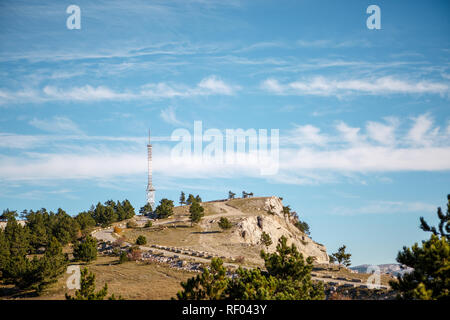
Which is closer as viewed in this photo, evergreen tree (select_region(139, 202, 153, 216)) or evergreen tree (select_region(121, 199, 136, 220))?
evergreen tree (select_region(121, 199, 136, 220))

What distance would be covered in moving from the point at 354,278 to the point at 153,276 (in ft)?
86.4

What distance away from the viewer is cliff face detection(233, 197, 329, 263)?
8562 cm

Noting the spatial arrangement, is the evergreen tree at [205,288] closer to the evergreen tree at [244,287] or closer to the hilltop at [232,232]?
the evergreen tree at [244,287]

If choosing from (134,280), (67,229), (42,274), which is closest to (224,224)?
(67,229)

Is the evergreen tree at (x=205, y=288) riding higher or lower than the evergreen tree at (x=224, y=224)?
lower

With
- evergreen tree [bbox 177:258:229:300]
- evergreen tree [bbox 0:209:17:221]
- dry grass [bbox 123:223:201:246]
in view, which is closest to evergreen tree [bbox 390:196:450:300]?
evergreen tree [bbox 177:258:229:300]

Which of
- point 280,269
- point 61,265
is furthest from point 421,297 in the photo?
point 61,265

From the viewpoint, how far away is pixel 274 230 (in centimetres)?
9788

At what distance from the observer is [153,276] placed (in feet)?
159

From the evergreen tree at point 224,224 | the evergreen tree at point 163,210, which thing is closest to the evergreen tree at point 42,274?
the evergreen tree at point 224,224

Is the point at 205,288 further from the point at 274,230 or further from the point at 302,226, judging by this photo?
the point at 302,226

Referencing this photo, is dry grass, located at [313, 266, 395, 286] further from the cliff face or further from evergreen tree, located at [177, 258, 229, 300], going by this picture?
the cliff face

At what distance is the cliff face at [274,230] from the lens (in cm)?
8562
